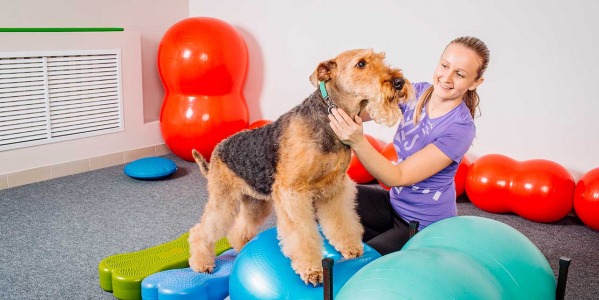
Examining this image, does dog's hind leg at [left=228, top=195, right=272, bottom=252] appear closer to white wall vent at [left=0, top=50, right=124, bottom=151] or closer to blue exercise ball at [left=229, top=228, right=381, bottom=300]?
blue exercise ball at [left=229, top=228, right=381, bottom=300]

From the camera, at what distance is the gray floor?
8.75ft

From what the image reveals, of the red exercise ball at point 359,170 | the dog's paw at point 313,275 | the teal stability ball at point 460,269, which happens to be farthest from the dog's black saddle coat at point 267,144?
the red exercise ball at point 359,170

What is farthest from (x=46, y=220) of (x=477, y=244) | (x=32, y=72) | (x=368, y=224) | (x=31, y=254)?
(x=477, y=244)

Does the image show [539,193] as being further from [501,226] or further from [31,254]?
[31,254]

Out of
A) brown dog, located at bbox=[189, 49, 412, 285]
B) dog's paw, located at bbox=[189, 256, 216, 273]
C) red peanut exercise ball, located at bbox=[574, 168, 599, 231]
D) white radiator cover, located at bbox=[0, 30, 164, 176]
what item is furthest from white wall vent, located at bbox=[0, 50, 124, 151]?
red peanut exercise ball, located at bbox=[574, 168, 599, 231]

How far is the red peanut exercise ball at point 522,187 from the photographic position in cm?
336

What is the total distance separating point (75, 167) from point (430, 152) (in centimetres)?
307

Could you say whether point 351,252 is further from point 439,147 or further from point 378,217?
point 439,147

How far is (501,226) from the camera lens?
6.08 ft

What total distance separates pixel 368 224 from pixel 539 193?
58.2 inches

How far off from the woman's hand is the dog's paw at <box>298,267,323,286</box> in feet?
1.44

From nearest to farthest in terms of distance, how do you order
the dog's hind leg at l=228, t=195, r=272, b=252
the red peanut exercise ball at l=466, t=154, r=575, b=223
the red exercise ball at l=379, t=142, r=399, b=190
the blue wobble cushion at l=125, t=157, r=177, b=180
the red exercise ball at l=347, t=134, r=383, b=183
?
the dog's hind leg at l=228, t=195, r=272, b=252 < the red peanut exercise ball at l=466, t=154, r=575, b=223 < the red exercise ball at l=379, t=142, r=399, b=190 < the red exercise ball at l=347, t=134, r=383, b=183 < the blue wobble cushion at l=125, t=157, r=177, b=180

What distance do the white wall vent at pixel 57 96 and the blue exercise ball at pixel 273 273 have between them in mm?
2578

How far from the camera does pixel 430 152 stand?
2182mm
